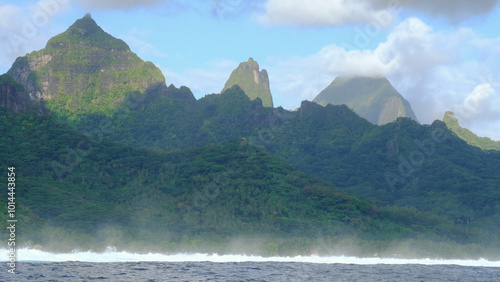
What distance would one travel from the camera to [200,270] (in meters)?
101

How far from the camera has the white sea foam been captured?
114000 mm

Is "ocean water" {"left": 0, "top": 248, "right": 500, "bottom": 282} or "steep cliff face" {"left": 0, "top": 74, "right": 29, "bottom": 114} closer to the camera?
"ocean water" {"left": 0, "top": 248, "right": 500, "bottom": 282}

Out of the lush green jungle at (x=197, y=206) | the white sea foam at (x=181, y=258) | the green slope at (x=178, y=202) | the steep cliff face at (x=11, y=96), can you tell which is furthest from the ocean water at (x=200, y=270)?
the steep cliff face at (x=11, y=96)

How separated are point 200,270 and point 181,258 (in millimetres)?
28822

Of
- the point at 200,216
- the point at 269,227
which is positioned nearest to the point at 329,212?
the point at 269,227

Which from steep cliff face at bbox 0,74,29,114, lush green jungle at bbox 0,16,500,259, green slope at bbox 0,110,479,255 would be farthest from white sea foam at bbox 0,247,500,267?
steep cliff face at bbox 0,74,29,114

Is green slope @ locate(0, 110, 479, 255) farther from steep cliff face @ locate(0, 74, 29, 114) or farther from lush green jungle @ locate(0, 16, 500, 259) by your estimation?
steep cliff face @ locate(0, 74, 29, 114)

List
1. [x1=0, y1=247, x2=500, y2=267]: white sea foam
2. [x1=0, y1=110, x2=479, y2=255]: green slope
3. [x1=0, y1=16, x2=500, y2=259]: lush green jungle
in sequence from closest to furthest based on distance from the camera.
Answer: [x1=0, y1=247, x2=500, y2=267]: white sea foam
[x1=0, y1=110, x2=479, y2=255]: green slope
[x1=0, y1=16, x2=500, y2=259]: lush green jungle

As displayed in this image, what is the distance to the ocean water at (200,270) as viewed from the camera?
286ft

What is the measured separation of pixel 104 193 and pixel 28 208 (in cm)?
2615

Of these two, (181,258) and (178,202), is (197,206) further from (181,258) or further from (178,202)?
(181,258)

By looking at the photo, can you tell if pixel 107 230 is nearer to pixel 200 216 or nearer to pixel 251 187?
pixel 200 216

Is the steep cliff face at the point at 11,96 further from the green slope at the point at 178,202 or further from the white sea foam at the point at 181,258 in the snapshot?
the white sea foam at the point at 181,258

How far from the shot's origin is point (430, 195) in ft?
640
